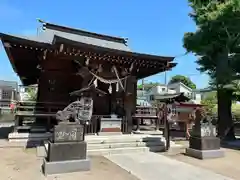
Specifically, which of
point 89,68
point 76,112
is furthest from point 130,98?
point 76,112

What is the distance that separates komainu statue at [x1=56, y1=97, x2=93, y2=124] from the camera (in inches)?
223

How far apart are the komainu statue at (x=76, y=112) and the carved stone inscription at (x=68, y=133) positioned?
0.94 ft

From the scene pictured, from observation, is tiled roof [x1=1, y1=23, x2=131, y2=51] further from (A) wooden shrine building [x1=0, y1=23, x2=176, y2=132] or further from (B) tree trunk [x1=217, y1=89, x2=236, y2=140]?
(B) tree trunk [x1=217, y1=89, x2=236, y2=140]

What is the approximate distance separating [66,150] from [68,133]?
412 millimetres

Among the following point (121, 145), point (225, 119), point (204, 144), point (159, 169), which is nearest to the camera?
point (159, 169)

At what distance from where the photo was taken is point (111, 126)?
9273mm

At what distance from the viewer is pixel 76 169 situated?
5.29 m

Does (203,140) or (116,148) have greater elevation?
(203,140)

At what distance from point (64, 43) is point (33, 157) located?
13.1 feet

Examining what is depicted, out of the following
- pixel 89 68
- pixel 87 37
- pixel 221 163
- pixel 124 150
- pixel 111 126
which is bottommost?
pixel 221 163

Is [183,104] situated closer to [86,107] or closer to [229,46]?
[229,46]

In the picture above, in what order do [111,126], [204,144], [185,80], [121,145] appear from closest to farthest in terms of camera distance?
[204,144] < [121,145] < [111,126] < [185,80]

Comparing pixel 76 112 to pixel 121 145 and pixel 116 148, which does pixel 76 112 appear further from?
pixel 121 145

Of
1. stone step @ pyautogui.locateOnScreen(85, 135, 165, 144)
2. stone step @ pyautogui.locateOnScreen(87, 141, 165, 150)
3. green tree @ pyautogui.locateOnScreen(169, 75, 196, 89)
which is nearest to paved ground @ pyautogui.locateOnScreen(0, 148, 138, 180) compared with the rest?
stone step @ pyautogui.locateOnScreen(87, 141, 165, 150)
